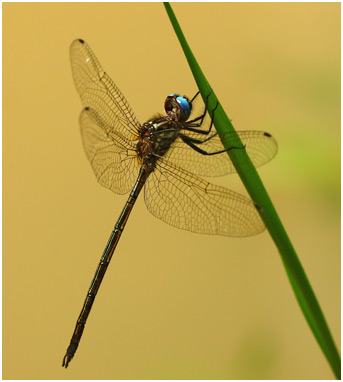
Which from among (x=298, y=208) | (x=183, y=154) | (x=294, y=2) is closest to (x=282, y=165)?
(x=183, y=154)

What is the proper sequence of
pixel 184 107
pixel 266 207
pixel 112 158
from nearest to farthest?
pixel 266 207
pixel 184 107
pixel 112 158

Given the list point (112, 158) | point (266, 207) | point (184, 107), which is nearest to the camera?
point (266, 207)

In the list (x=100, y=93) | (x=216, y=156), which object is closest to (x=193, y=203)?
(x=216, y=156)

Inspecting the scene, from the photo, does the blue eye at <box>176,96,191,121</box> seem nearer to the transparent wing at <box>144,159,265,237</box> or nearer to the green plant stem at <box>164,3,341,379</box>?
the transparent wing at <box>144,159,265,237</box>

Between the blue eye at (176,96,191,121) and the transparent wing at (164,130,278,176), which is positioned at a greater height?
the blue eye at (176,96,191,121)

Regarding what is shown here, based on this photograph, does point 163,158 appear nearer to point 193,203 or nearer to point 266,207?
point 193,203

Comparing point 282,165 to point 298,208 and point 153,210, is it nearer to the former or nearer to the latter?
point 153,210

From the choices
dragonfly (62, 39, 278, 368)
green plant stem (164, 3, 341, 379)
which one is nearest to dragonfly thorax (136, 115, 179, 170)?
dragonfly (62, 39, 278, 368)
